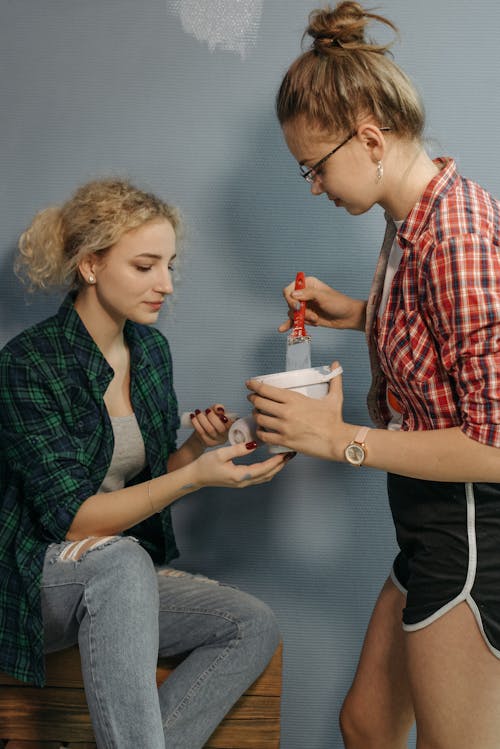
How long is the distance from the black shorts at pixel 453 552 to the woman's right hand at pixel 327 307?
0.40 metres

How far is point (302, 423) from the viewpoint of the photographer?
43.4 inches

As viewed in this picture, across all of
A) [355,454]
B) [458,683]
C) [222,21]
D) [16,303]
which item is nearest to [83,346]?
[16,303]

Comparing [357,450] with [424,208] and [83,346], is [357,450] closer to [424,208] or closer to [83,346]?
[424,208]

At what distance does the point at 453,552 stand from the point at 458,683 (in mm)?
158

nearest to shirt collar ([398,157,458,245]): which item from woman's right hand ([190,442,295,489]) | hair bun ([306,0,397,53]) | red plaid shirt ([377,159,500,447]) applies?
red plaid shirt ([377,159,500,447])

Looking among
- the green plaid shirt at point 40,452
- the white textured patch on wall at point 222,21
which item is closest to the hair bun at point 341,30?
the white textured patch on wall at point 222,21

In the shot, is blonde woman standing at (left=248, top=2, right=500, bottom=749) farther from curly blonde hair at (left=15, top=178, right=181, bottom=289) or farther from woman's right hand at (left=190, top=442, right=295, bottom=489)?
curly blonde hair at (left=15, top=178, right=181, bottom=289)

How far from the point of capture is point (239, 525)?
69.6 inches

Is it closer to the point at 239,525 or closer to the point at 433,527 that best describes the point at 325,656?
the point at 239,525

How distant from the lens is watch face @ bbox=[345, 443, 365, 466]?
1060mm

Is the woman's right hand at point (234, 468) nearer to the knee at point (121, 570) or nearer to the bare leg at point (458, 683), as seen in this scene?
the knee at point (121, 570)

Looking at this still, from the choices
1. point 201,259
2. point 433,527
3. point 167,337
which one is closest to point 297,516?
point 167,337

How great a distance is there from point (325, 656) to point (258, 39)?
4.19ft

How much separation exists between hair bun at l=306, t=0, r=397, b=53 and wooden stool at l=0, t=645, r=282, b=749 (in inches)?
40.1
